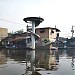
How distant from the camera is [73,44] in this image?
66375 millimetres

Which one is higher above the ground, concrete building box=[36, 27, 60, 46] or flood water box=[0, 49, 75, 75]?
concrete building box=[36, 27, 60, 46]

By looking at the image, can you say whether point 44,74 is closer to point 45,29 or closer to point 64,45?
point 45,29

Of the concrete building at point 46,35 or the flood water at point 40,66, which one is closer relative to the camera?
the flood water at point 40,66

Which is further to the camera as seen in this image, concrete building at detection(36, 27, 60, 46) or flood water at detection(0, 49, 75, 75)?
concrete building at detection(36, 27, 60, 46)

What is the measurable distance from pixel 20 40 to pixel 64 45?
1663cm

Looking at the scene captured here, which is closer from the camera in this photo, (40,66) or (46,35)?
(40,66)

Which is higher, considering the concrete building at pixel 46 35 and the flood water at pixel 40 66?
the concrete building at pixel 46 35

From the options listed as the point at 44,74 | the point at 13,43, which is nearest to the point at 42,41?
the point at 13,43

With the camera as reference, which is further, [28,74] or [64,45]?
[64,45]

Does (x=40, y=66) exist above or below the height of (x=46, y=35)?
below

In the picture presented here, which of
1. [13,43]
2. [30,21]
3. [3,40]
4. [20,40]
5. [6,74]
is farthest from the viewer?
[3,40]

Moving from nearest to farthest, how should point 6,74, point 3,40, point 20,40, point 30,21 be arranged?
1. point 6,74
2. point 30,21
3. point 20,40
4. point 3,40

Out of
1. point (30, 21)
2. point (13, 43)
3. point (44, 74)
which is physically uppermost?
point (30, 21)

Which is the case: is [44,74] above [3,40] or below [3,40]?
below
